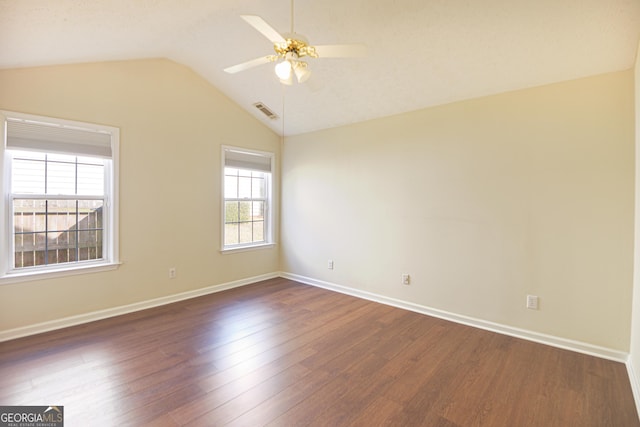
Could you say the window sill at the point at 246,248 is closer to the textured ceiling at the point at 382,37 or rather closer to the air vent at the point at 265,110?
the air vent at the point at 265,110

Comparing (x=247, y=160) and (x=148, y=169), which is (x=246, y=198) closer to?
(x=247, y=160)

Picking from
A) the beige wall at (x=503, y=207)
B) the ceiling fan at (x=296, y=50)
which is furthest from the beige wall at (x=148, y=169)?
the ceiling fan at (x=296, y=50)

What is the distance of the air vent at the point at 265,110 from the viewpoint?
4.23 metres

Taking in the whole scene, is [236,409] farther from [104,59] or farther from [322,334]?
[104,59]

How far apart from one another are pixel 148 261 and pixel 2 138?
1.75m

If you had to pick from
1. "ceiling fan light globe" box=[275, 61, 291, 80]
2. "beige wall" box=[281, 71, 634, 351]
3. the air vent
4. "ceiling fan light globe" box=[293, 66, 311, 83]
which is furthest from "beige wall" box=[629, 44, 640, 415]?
the air vent

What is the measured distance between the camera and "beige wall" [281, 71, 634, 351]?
98.3 inches

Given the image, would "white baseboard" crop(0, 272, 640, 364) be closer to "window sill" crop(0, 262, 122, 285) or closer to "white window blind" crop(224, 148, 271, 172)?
"window sill" crop(0, 262, 122, 285)

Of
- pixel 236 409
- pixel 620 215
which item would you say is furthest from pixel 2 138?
pixel 620 215

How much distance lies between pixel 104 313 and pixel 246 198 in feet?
7.67

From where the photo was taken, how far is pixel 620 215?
245 centimetres

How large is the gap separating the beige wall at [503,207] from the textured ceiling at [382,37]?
1.02 feet

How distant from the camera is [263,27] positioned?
176 cm

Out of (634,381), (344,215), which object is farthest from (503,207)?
(344,215)
